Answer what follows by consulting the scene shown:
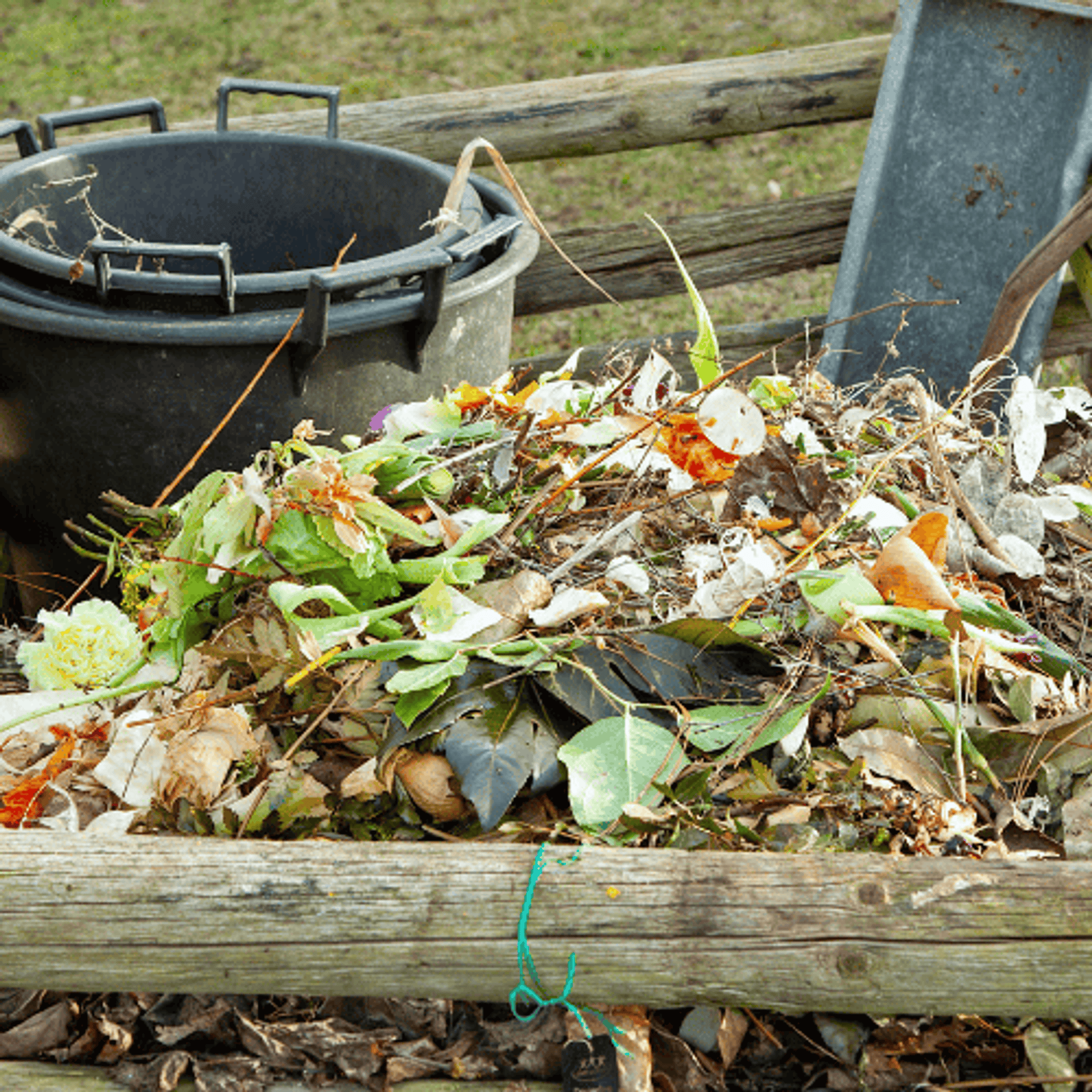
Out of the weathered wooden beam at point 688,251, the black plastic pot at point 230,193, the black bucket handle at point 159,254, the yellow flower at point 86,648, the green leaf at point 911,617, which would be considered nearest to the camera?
the green leaf at point 911,617

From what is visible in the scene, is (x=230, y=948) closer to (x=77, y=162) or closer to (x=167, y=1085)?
(x=167, y=1085)

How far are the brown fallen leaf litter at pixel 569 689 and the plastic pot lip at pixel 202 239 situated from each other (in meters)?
0.41

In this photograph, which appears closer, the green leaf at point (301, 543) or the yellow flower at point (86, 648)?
the green leaf at point (301, 543)

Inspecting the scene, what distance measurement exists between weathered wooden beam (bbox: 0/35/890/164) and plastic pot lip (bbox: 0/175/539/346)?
1175 mm

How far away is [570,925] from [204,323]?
1185 millimetres

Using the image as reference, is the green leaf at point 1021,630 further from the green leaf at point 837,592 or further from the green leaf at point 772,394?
the green leaf at point 772,394

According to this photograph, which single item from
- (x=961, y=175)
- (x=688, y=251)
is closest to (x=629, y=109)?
(x=688, y=251)

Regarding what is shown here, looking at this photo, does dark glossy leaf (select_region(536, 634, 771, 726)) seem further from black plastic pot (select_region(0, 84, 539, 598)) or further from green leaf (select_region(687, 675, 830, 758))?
black plastic pot (select_region(0, 84, 539, 598))

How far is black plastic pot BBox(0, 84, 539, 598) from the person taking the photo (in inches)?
71.3

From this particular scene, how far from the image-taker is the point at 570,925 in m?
1.02

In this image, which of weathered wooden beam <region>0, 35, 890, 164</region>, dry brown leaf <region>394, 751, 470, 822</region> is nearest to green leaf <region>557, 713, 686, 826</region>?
dry brown leaf <region>394, 751, 470, 822</region>

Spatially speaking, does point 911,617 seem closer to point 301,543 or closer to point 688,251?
point 301,543

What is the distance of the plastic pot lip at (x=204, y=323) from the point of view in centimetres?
180

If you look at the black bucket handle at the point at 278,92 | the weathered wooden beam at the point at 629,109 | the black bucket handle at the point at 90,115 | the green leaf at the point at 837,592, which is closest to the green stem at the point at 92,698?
the green leaf at the point at 837,592
